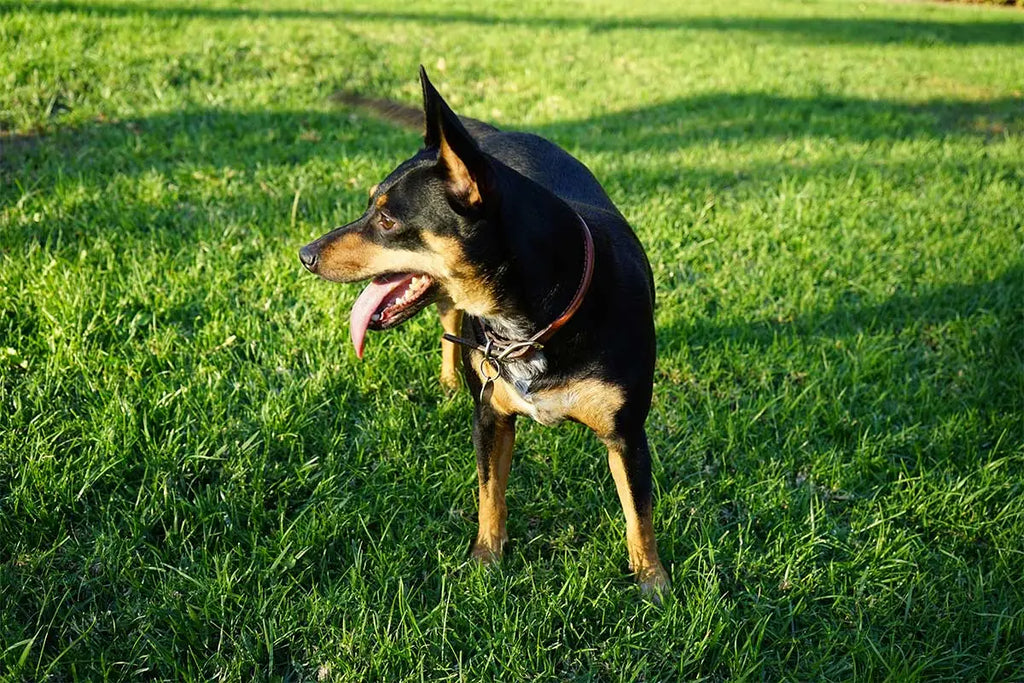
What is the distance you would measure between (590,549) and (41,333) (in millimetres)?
2715

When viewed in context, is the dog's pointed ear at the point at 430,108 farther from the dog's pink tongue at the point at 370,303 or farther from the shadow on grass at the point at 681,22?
the shadow on grass at the point at 681,22

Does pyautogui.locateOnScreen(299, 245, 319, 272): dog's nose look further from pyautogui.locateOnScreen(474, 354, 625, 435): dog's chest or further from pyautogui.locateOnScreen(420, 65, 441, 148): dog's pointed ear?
pyautogui.locateOnScreen(474, 354, 625, 435): dog's chest

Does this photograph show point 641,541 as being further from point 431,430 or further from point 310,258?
point 310,258

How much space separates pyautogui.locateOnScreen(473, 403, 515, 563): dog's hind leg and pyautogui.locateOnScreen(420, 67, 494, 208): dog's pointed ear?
805 millimetres

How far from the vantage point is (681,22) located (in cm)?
1453

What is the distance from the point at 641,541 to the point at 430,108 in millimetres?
1672

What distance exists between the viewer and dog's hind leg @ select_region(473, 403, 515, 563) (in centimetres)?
272

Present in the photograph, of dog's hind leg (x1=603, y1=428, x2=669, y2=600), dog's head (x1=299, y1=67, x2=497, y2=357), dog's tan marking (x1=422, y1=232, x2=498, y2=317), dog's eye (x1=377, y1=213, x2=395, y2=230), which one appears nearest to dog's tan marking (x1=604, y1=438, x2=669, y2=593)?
dog's hind leg (x1=603, y1=428, x2=669, y2=600)

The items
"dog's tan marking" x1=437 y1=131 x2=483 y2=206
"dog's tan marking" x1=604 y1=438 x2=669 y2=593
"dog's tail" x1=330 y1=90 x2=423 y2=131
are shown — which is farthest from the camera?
"dog's tail" x1=330 y1=90 x2=423 y2=131

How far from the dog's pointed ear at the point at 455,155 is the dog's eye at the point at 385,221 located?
27 cm

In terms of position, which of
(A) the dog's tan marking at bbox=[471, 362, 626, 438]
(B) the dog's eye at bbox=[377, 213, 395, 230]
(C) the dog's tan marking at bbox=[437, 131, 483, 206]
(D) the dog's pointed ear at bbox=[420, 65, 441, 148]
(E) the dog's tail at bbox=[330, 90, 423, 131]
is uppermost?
(D) the dog's pointed ear at bbox=[420, 65, 441, 148]

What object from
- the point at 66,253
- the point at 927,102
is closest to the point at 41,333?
the point at 66,253

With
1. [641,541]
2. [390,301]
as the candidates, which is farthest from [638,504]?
[390,301]

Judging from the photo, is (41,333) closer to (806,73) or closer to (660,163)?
(660,163)
